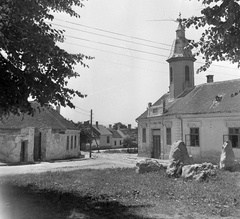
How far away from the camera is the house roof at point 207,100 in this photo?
21.9m

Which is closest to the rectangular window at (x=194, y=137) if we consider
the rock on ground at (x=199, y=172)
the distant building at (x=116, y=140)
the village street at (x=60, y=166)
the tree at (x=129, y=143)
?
the village street at (x=60, y=166)

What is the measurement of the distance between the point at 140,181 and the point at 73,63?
6.64m

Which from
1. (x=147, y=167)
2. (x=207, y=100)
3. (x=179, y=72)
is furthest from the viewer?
(x=179, y=72)

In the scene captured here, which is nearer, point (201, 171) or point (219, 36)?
point (219, 36)

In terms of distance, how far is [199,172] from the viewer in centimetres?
1271

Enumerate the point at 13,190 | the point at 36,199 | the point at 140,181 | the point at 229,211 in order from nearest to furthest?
the point at 229,211 < the point at 36,199 < the point at 13,190 < the point at 140,181

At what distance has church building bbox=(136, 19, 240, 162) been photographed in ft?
70.7

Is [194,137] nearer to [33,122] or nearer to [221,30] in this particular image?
[33,122]

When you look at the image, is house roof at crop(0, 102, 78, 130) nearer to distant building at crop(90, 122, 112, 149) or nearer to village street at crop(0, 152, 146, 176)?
village street at crop(0, 152, 146, 176)

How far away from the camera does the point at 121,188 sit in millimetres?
10562

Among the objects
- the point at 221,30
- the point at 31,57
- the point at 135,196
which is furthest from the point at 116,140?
the point at 221,30

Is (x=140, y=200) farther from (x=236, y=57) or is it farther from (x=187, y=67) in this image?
(x=187, y=67)

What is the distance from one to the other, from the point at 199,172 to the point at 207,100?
43.6ft

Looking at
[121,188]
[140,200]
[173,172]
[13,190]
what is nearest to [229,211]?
[140,200]
